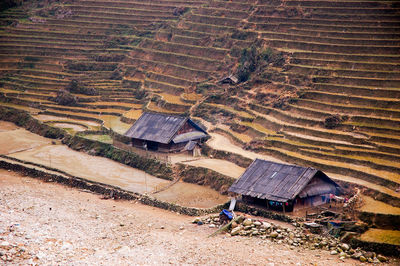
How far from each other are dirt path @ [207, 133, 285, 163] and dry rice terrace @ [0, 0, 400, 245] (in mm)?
613

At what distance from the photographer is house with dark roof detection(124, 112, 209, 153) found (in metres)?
37.7

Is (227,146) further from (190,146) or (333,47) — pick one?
(333,47)

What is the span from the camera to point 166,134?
37812 mm

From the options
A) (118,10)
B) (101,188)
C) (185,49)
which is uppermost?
(118,10)

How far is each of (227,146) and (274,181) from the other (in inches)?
346

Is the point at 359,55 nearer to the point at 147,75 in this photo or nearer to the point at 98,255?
the point at 147,75

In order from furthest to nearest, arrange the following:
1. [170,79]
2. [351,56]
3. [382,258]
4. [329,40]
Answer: [170,79], [329,40], [351,56], [382,258]

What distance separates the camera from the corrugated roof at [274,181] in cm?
2855

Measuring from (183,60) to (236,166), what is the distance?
18.0 m

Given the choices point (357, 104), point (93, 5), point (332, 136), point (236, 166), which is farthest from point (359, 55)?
point (93, 5)

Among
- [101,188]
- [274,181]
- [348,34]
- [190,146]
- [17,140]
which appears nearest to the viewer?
[274,181]

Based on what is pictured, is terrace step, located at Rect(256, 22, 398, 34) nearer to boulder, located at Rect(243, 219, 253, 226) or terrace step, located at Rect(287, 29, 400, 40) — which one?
terrace step, located at Rect(287, 29, 400, 40)

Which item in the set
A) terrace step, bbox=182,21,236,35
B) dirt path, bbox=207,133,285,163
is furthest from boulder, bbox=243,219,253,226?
terrace step, bbox=182,21,236,35

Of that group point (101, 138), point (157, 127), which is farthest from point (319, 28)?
point (101, 138)
